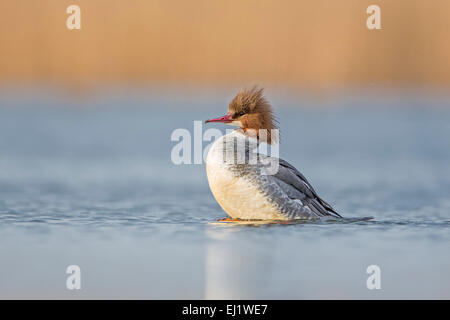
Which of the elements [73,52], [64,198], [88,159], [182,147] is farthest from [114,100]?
[64,198]

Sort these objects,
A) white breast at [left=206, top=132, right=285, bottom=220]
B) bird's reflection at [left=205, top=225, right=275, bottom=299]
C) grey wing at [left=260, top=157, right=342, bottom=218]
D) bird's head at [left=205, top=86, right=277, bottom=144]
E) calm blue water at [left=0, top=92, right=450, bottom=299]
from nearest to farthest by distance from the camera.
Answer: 1. bird's reflection at [left=205, top=225, right=275, bottom=299]
2. calm blue water at [left=0, top=92, right=450, bottom=299]
3. white breast at [left=206, top=132, right=285, bottom=220]
4. grey wing at [left=260, top=157, right=342, bottom=218]
5. bird's head at [left=205, top=86, right=277, bottom=144]

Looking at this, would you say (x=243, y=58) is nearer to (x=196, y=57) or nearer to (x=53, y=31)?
(x=196, y=57)

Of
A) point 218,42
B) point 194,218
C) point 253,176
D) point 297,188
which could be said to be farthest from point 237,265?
point 218,42

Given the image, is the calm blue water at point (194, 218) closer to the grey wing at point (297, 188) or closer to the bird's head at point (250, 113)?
the grey wing at point (297, 188)

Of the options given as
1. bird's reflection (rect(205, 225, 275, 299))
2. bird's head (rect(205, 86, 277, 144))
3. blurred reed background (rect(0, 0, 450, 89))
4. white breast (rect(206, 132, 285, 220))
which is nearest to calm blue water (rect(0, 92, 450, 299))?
bird's reflection (rect(205, 225, 275, 299))

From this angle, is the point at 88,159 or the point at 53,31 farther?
the point at 53,31

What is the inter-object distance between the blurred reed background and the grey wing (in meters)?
10.8

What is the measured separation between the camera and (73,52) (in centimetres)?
1744

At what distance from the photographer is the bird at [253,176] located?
650cm

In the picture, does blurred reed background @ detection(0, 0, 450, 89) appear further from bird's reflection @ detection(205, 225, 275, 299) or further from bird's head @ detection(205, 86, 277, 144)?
bird's reflection @ detection(205, 225, 275, 299)

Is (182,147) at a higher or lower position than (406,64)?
lower

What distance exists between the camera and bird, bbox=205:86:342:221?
21.3 feet

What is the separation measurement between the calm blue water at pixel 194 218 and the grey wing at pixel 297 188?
31cm

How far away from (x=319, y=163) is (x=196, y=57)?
6.44 metres
